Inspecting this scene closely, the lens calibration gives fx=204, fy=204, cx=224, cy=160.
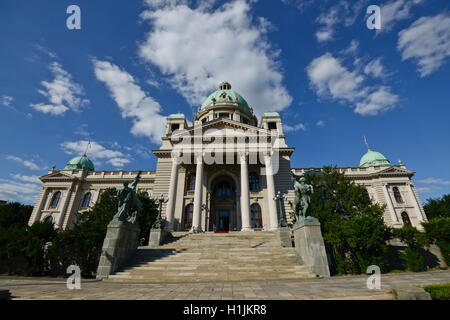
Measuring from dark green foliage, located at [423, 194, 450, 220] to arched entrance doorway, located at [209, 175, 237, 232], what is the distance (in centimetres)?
3835

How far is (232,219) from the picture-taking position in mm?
29203

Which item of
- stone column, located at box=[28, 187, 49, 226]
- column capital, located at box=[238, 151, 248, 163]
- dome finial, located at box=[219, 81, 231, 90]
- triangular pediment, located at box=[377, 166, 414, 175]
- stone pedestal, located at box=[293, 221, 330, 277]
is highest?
dome finial, located at box=[219, 81, 231, 90]

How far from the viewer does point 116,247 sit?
38.5 ft

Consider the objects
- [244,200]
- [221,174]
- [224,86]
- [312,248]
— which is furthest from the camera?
[224,86]

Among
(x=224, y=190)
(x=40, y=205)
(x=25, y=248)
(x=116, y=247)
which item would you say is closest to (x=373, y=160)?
(x=224, y=190)

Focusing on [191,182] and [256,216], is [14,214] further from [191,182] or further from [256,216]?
[256,216]

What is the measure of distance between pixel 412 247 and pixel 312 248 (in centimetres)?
1264

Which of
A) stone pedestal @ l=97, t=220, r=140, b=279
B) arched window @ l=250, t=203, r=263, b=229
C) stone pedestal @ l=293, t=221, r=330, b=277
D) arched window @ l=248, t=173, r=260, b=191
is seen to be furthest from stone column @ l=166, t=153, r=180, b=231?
stone pedestal @ l=293, t=221, r=330, b=277

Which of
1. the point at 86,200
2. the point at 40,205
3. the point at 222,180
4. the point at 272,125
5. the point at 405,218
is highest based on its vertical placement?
the point at 272,125

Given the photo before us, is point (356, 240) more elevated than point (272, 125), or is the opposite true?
point (272, 125)

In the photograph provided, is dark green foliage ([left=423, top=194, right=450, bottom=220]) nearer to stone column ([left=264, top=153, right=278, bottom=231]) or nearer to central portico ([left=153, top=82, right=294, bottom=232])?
central portico ([left=153, top=82, right=294, bottom=232])

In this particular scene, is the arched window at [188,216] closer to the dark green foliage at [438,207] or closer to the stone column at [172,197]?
the stone column at [172,197]

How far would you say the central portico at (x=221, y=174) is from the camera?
83.9ft

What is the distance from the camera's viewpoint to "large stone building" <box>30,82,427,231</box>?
26.1 meters
